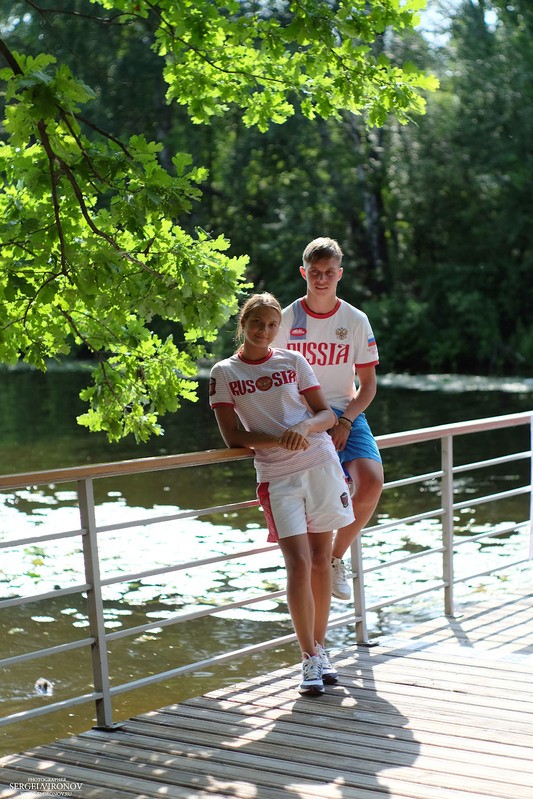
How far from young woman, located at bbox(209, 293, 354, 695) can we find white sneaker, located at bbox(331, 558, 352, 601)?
1.23 feet

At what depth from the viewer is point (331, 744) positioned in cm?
394

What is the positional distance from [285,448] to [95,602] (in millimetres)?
944

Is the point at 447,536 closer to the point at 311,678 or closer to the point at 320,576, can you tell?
the point at 320,576

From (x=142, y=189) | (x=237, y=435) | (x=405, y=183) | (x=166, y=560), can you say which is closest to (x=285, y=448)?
(x=237, y=435)

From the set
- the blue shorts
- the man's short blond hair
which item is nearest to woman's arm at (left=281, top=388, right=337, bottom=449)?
the blue shorts

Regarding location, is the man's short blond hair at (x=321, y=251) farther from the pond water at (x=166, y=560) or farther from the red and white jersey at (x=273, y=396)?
the pond water at (x=166, y=560)

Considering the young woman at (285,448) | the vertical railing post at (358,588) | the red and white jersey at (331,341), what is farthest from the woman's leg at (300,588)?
the vertical railing post at (358,588)

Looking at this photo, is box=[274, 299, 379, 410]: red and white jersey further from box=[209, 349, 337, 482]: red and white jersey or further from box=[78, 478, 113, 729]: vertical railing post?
box=[78, 478, 113, 729]: vertical railing post

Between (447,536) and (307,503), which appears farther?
(447,536)

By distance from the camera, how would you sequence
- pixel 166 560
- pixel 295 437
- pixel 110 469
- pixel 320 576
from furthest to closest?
pixel 166 560, pixel 320 576, pixel 295 437, pixel 110 469

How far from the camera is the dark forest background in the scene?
29094mm

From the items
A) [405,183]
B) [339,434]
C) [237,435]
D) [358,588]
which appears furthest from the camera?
[405,183]

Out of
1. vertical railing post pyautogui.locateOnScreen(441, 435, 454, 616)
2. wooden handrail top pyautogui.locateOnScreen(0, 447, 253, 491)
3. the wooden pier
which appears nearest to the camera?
the wooden pier

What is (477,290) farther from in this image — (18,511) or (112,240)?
(112,240)
